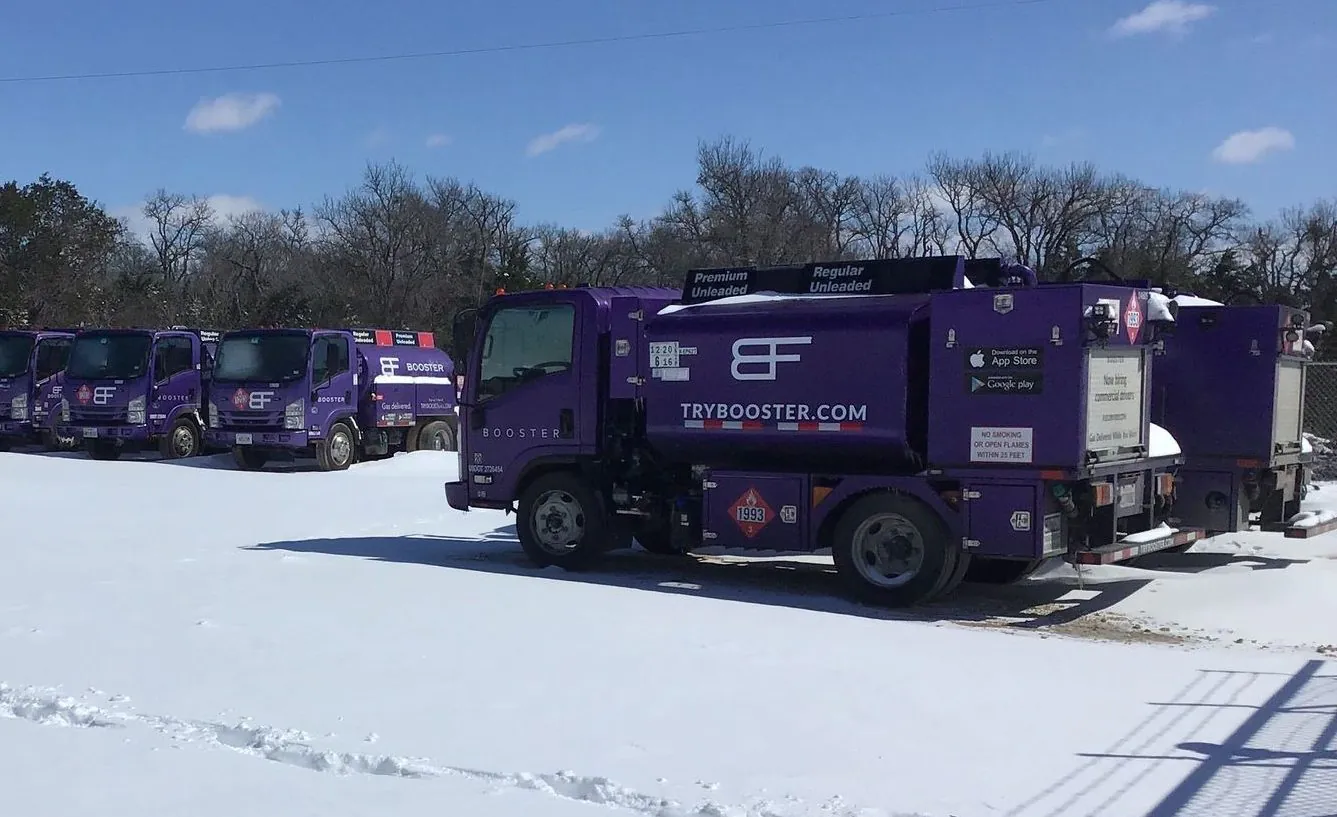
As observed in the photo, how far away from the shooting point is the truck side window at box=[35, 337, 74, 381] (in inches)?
1052

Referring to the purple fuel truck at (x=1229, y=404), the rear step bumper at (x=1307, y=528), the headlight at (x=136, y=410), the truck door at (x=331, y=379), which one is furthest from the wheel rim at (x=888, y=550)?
the headlight at (x=136, y=410)

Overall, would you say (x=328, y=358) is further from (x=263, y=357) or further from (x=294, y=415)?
(x=294, y=415)

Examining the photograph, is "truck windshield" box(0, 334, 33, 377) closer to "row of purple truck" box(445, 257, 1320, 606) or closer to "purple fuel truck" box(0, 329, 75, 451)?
"purple fuel truck" box(0, 329, 75, 451)

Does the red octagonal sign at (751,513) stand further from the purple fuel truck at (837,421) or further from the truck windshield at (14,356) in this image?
the truck windshield at (14,356)

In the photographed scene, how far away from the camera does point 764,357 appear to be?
10.8 metres

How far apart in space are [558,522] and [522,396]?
4.09 ft

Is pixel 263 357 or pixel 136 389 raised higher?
pixel 263 357

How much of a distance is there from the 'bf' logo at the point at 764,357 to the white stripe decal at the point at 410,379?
514 inches

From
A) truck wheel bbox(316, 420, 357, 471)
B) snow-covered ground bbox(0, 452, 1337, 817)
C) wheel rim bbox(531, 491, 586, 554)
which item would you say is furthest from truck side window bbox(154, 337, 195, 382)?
wheel rim bbox(531, 491, 586, 554)

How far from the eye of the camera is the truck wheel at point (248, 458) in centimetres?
2319

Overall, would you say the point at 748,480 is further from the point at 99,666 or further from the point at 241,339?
the point at 241,339

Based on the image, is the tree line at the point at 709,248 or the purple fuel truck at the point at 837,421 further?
the tree line at the point at 709,248

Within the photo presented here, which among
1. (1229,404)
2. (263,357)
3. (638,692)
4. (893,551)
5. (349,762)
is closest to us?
(349,762)

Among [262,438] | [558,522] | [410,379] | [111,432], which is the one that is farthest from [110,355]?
[558,522]
